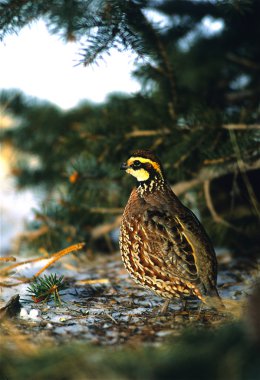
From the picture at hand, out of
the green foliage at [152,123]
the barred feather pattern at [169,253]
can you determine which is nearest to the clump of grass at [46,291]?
the barred feather pattern at [169,253]

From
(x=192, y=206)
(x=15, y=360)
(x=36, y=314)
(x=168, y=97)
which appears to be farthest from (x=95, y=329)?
(x=168, y=97)

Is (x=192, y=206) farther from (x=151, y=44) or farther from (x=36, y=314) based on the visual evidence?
(x=36, y=314)

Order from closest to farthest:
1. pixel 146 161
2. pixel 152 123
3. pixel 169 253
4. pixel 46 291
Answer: pixel 169 253, pixel 46 291, pixel 146 161, pixel 152 123

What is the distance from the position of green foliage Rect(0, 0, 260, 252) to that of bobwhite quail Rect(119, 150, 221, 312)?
32.4 inches

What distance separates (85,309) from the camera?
136 inches

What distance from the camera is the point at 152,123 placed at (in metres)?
4.99

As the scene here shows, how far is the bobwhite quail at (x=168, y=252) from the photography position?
334cm

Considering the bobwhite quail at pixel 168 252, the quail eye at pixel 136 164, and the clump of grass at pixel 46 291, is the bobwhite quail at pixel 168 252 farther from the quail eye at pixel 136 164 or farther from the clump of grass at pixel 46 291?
the clump of grass at pixel 46 291

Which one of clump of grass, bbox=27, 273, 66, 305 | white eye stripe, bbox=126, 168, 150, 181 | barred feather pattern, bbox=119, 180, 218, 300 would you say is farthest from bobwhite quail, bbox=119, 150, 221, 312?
clump of grass, bbox=27, 273, 66, 305

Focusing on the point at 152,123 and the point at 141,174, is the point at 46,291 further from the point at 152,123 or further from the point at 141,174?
the point at 152,123

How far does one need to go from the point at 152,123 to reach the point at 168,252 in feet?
6.38

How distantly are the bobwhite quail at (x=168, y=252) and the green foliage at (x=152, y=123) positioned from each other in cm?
82

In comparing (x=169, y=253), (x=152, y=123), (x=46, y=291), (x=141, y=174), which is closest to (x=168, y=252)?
(x=169, y=253)

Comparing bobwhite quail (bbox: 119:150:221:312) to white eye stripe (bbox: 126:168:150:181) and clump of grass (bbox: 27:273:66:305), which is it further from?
clump of grass (bbox: 27:273:66:305)
